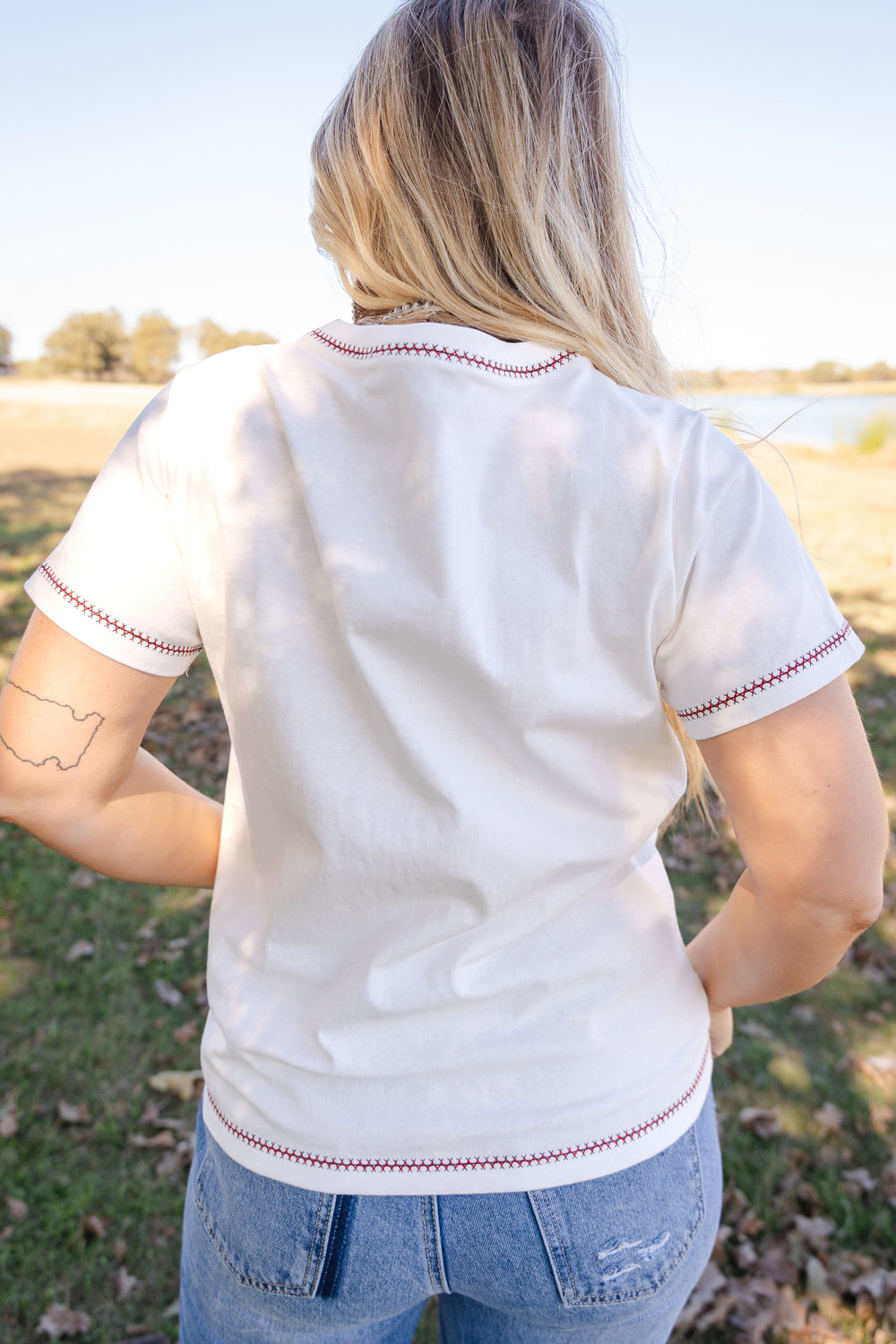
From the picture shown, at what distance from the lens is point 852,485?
13922 millimetres

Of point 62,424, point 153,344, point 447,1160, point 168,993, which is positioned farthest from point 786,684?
point 153,344

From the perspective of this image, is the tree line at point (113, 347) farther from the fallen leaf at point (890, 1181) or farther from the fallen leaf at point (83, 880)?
the fallen leaf at point (890, 1181)

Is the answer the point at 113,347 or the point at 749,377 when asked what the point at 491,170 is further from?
the point at 113,347

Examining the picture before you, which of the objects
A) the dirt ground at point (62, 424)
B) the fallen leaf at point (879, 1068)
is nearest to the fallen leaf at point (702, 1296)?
the fallen leaf at point (879, 1068)

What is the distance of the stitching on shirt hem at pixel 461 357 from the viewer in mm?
989

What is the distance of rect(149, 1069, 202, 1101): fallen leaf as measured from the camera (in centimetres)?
355

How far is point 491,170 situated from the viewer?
1.09m

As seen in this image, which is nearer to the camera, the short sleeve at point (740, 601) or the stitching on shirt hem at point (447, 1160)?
the short sleeve at point (740, 601)

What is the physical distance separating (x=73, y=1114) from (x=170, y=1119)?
359 millimetres

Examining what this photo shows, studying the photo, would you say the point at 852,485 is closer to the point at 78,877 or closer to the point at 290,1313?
the point at 78,877

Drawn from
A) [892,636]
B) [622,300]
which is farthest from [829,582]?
[622,300]

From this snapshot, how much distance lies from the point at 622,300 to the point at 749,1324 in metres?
2.85

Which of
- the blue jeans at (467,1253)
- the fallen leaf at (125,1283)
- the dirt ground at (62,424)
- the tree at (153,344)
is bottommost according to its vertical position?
the tree at (153,344)

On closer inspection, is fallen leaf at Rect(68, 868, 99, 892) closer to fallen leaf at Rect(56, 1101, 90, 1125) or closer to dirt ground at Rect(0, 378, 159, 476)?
fallen leaf at Rect(56, 1101, 90, 1125)
